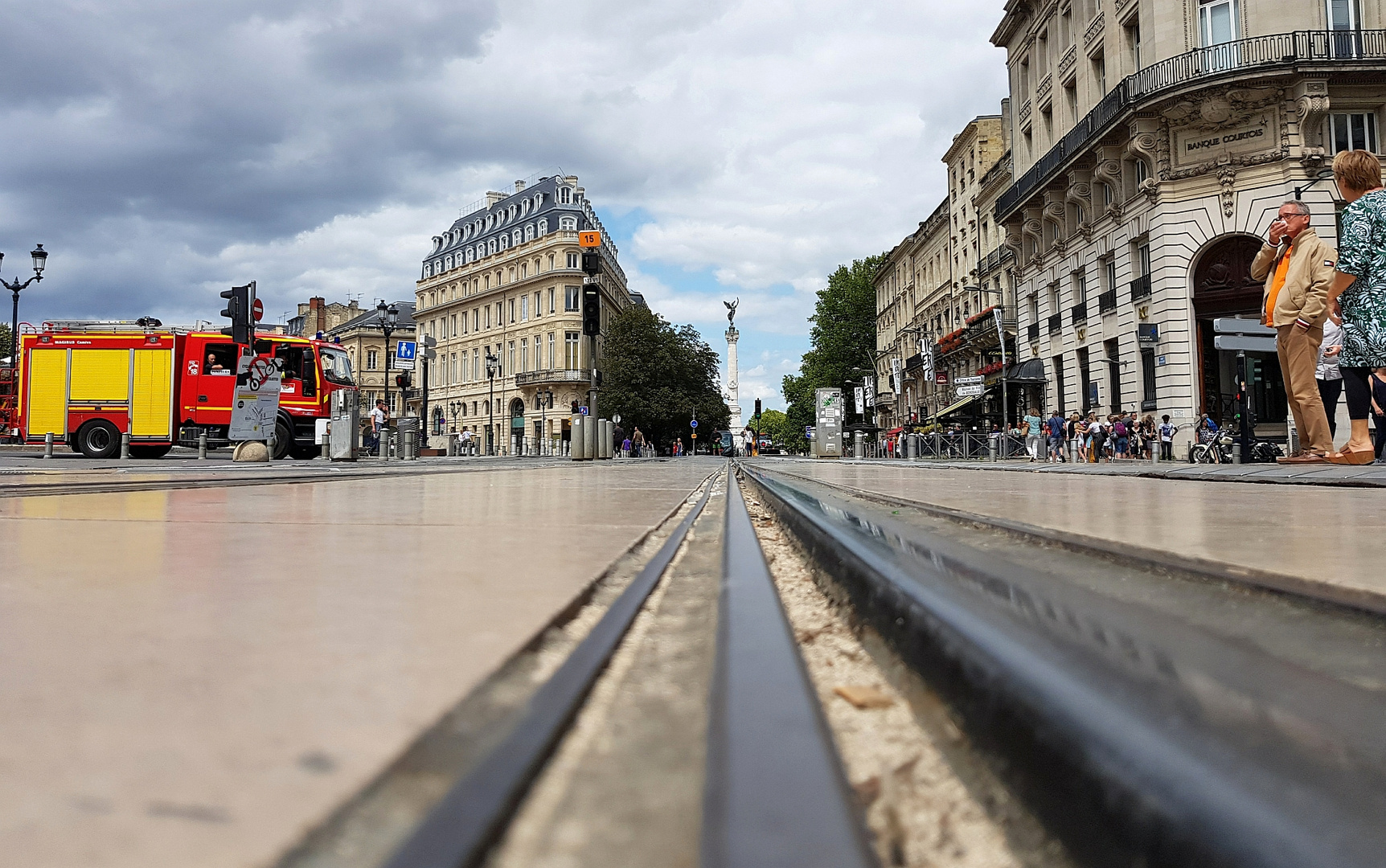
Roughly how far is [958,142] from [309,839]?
140 ft

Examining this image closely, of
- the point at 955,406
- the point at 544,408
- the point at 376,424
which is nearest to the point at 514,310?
the point at 544,408

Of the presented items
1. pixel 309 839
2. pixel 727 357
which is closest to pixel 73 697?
pixel 309 839

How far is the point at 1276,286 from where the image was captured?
6938mm

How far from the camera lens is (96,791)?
0.29 meters

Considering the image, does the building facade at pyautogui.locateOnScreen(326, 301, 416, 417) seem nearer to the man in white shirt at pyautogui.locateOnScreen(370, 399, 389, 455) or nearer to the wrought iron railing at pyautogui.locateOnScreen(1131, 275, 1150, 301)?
the man in white shirt at pyautogui.locateOnScreen(370, 399, 389, 455)

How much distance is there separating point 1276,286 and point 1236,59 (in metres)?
15.2

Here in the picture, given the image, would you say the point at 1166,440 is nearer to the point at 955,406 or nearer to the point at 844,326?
the point at 955,406

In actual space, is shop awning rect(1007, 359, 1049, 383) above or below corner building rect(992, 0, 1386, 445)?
below

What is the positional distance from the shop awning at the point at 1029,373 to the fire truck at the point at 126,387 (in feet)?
68.9

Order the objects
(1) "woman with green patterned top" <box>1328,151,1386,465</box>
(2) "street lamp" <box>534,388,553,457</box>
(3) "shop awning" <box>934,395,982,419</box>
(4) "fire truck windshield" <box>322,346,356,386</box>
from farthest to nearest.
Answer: (2) "street lamp" <box>534,388,553,457</box>, (3) "shop awning" <box>934,395,982,419</box>, (4) "fire truck windshield" <box>322,346,356,386</box>, (1) "woman with green patterned top" <box>1328,151,1386,465</box>

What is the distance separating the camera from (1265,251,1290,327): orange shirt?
6.85 metres

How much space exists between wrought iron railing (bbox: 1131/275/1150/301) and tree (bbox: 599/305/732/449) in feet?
93.0

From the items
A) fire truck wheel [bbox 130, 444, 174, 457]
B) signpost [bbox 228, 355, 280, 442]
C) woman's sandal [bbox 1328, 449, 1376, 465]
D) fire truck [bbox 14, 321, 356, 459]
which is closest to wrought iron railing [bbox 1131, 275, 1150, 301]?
woman's sandal [bbox 1328, 449, 1376, 465]

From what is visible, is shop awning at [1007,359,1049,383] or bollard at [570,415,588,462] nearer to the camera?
bollard at [570,415,588,462]
